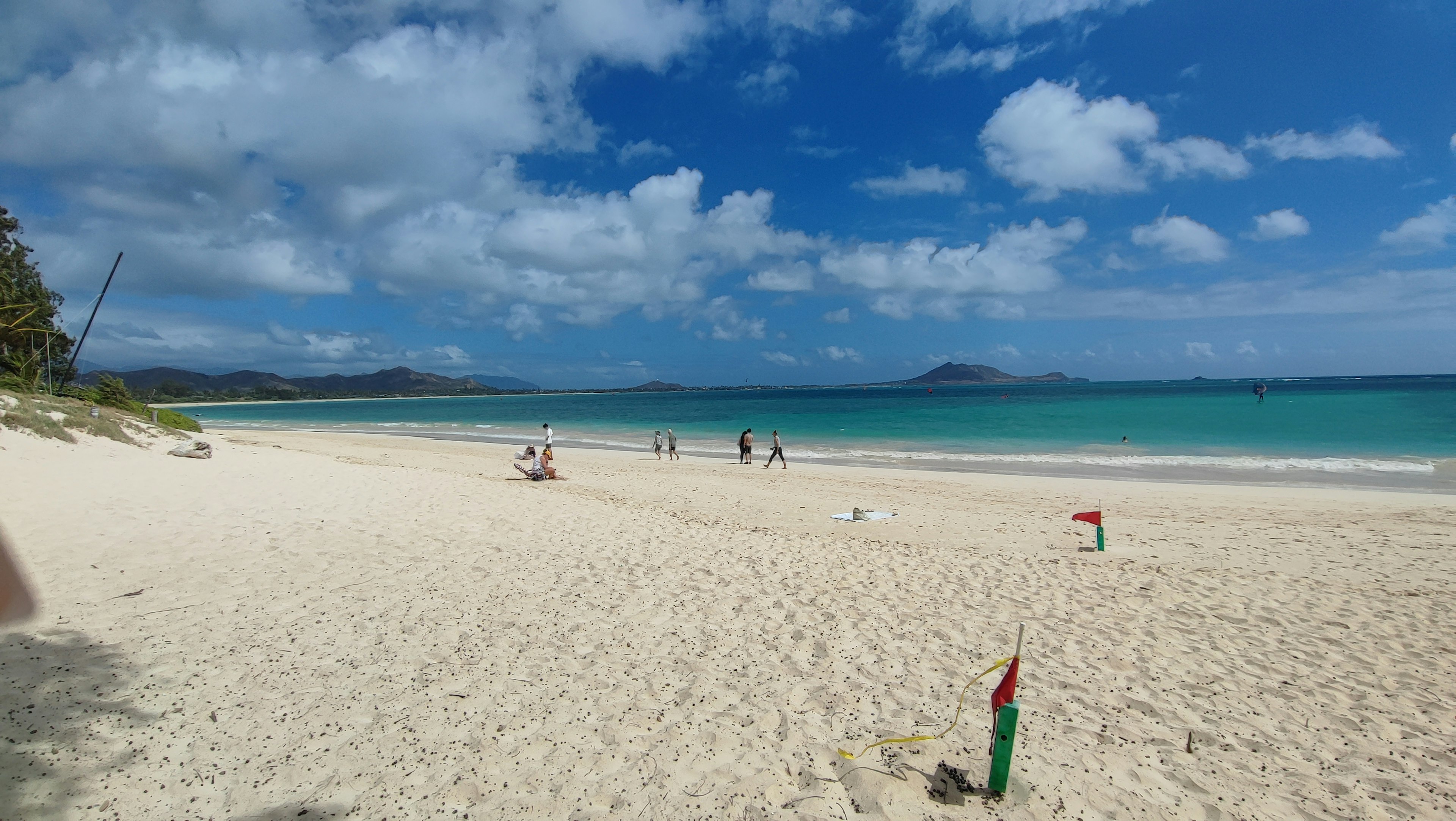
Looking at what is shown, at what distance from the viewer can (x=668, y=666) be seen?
16.6 ft

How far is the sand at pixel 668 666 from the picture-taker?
3545mm

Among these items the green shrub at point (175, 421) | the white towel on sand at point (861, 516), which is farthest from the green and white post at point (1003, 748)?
the green shrub at point (175, 421)

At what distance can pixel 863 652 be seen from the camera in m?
5.42

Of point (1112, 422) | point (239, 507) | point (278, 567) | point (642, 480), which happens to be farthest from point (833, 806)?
point (1112, 422)

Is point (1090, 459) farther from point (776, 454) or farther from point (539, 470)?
point (539, 470)

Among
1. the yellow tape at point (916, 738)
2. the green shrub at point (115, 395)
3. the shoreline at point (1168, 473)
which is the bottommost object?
the yellow tape at point (916, 738)

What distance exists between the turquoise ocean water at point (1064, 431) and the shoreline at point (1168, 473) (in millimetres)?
110

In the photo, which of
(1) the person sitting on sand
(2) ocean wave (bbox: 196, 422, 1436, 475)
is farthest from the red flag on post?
(2) ocean wave (bbox: 196, 422, 1436, 475)

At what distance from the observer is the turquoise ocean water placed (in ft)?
71.6

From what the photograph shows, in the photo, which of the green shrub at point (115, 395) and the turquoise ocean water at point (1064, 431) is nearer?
the turquoise ocean water at point (1064, 431)

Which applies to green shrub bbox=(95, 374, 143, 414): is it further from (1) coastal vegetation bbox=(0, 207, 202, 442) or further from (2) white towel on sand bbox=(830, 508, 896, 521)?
(2) white towel on sand bbox=(830, 508, 896, 521)

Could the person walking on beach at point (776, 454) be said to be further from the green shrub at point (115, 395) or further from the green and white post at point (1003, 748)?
the green shrub at point (115, 395)

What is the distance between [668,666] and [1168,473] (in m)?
21.8

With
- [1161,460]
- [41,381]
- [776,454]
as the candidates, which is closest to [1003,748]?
[776,454]
